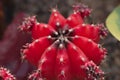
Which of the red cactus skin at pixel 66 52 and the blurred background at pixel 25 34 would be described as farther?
the blurred background at pixel 25 34

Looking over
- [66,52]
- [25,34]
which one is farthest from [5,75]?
[25,34]

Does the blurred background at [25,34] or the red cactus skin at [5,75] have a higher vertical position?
the blurred background at [25,34]

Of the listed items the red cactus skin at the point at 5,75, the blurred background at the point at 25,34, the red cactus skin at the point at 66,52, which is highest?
the blurred background at the point at 25,34

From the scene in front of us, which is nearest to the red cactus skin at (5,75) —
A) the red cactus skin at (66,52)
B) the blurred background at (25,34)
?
the red cactus skin at (66,52)

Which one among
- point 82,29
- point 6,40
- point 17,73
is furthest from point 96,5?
point 82,29

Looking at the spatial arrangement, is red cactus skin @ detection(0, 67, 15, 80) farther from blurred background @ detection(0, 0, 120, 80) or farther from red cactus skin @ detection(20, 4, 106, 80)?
blurred background @ detection(0, 0, 120, 80)

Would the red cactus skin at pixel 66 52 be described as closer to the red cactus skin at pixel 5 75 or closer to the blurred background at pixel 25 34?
the red cactus skin at pixel 5 75
